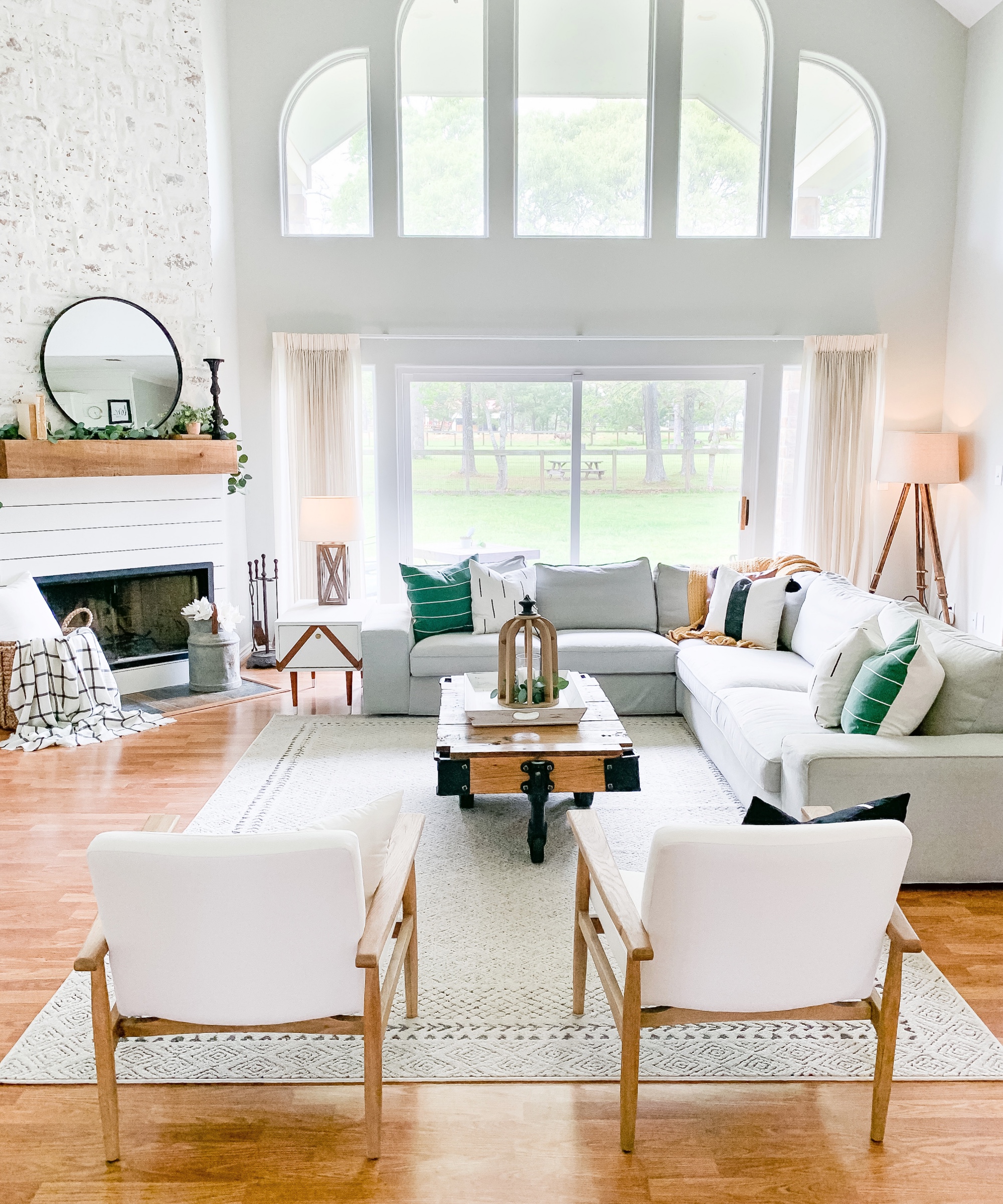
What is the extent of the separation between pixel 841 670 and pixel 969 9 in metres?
4.91

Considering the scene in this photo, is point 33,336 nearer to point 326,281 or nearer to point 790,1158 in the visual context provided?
point 326,281

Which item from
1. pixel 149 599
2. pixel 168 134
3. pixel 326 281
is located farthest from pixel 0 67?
pixel 149 599

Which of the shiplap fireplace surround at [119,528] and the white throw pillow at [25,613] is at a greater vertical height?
the shiplap fireplace surround at [119,528]

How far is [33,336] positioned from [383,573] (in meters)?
2.59

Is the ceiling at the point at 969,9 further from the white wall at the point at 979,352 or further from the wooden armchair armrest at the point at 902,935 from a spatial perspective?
the wooden armchair armrest at the point at 902,935

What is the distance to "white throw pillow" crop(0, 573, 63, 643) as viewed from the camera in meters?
4.82

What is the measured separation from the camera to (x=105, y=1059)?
1.96 metres

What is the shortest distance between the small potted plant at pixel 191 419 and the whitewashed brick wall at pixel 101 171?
0.15 m

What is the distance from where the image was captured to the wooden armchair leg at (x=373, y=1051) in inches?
76.9

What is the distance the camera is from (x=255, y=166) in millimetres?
6207

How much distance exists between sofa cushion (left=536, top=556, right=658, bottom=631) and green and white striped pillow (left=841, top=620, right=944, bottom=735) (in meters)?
2.13

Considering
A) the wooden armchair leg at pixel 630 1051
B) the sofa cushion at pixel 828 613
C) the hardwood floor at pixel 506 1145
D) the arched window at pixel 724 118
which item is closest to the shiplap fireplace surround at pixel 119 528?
the hardwood floor at pixel 506 1145

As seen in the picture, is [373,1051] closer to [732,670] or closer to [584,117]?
[732,670]

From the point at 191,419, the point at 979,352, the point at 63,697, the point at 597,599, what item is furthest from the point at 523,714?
the point at 979,352
